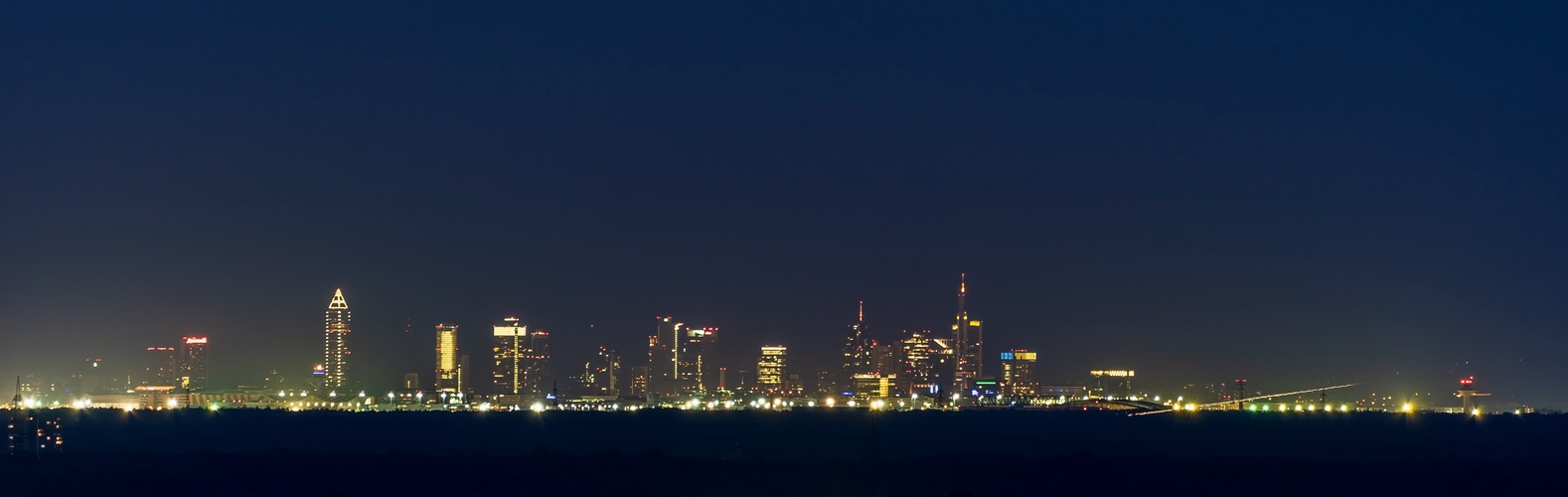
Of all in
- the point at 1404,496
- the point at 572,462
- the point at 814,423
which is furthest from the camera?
the point at 814,423

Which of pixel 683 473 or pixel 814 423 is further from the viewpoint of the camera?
pixel 814 423

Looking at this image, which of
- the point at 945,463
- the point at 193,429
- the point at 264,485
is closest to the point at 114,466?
the point at 264,485

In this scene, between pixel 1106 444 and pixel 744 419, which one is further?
pixel 744 419

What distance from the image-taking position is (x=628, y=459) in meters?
81.5

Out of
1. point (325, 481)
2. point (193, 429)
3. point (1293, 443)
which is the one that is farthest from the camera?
point (193, 429)

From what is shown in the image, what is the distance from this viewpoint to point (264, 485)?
67312 mm

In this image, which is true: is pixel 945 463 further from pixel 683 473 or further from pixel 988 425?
pixel 988 425

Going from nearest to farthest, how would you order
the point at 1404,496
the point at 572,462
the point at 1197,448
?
1. the point at 1404,496
2. the point at 572,462
3. the point at 1197,448

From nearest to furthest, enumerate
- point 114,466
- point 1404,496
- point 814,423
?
point 1404,496 → point 114,466 → point 814,423

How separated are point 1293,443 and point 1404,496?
2773 inches

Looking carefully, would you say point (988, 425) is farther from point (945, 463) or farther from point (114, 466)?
point (114, 466)

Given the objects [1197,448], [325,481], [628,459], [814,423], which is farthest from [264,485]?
[814,423]

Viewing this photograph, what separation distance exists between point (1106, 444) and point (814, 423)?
54240 mm

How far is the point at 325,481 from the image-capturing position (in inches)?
2729
